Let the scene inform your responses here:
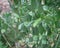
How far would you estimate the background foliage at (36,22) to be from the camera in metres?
1.58

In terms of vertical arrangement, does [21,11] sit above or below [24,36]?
above

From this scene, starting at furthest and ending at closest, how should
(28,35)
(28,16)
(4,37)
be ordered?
(4,37)
(28,35)
(28,16)

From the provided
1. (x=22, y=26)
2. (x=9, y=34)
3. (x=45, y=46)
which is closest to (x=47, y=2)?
(x=22, y=26)

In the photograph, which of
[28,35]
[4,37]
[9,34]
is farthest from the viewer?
[4,37]

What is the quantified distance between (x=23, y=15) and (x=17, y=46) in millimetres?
1336

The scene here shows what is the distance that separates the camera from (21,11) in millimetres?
2348

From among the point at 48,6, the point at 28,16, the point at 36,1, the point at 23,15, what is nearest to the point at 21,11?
the point at 23,15

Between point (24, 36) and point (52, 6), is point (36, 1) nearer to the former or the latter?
point (52, 6)

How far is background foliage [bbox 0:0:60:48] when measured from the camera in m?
1.58

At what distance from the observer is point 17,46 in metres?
3.51

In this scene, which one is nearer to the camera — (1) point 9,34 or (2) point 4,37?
(1) point 9,34

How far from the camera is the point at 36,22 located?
1.48 metres

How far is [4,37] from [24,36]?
2.86 feet

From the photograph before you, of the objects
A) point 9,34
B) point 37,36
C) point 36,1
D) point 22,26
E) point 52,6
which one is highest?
point 36,1
